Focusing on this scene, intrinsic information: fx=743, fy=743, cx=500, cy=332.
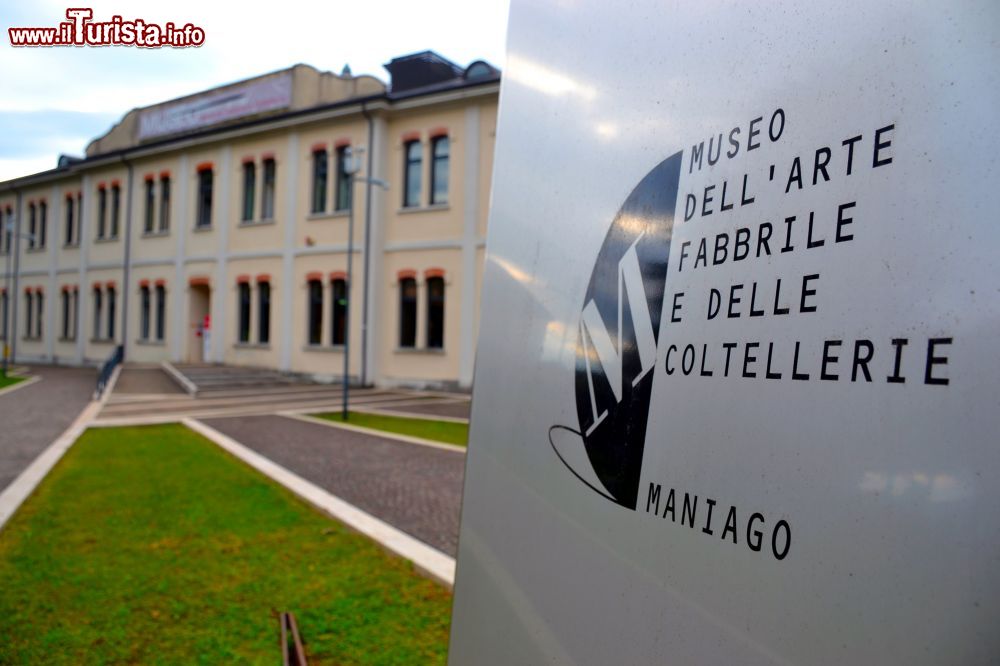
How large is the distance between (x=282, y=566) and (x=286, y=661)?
1830 mm

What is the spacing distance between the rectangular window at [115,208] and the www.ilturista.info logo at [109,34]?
1233 inches

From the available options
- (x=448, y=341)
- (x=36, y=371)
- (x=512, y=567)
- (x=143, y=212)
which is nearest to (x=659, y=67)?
(x=512, y=567)

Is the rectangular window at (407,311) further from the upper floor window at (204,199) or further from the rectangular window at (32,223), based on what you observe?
the rectangular window at (32,223)

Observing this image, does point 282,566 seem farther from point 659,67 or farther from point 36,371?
point 36,371

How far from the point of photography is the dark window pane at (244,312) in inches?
1116

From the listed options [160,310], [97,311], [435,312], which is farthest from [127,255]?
[435,312]

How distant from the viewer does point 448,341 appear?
22984 millimetres

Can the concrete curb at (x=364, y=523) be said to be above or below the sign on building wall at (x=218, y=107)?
below

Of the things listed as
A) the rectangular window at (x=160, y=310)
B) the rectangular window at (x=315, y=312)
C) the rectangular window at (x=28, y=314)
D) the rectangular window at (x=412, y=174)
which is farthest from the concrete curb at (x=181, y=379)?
the rectangular window at (x=28, y=314)

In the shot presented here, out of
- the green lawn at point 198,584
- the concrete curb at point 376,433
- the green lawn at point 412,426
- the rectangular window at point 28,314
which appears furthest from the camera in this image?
the rectangular window at point 28,314

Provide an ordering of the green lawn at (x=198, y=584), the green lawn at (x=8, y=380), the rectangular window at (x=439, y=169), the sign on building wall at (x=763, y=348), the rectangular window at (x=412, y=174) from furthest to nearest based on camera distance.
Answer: the green lawn at (x=8, y=380) < the rectangular window at (x=412, y=174) < the rectangular window at (x=439, y=169) < the green lawn at (x=198, y=584) < the sign on building wall at (x=763, y=348)

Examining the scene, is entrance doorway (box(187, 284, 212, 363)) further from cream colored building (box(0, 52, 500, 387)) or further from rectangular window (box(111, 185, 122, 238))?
rectangular window (box(111, 185, 122, 238))

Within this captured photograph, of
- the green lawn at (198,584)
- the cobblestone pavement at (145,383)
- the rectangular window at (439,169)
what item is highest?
the rectangular window at (439,169)

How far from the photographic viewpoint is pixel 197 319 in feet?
99.1
